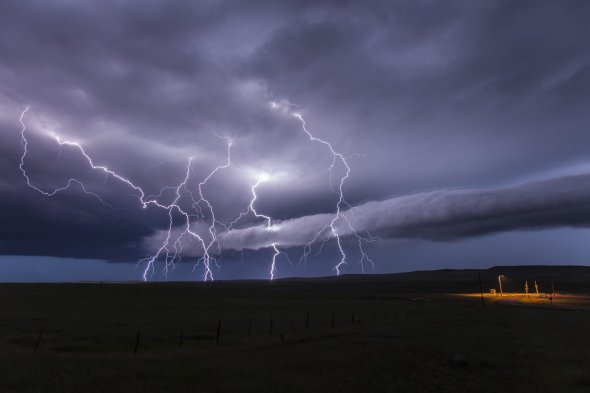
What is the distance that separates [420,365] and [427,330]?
12540mm

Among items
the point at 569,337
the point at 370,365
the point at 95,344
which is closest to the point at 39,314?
the point at 95,344

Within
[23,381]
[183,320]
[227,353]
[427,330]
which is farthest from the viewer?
[183,320]

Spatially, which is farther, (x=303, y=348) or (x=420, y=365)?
(x=303, y=348)

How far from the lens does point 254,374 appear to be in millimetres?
16438

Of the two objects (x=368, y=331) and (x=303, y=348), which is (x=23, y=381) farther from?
(x=368, y=331)

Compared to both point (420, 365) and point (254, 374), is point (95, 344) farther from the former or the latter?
point (420, 365)

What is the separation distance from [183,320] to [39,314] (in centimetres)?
1389

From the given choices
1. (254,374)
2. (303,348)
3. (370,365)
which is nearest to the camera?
(254,374)

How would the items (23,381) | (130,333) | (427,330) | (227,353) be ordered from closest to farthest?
(23,381) < (227,353) < (130,333) < (427,330)

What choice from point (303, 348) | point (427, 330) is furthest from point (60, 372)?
point (427, 330)

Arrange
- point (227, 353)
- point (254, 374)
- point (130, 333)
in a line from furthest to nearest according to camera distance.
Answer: point (130, 333) < point (227, 353) < point (254, 374)

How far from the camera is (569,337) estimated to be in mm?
28688

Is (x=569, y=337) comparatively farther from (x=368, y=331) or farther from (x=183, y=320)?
(x=183, y=320)

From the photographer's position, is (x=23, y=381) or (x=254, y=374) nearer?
(x=23, y=381)
